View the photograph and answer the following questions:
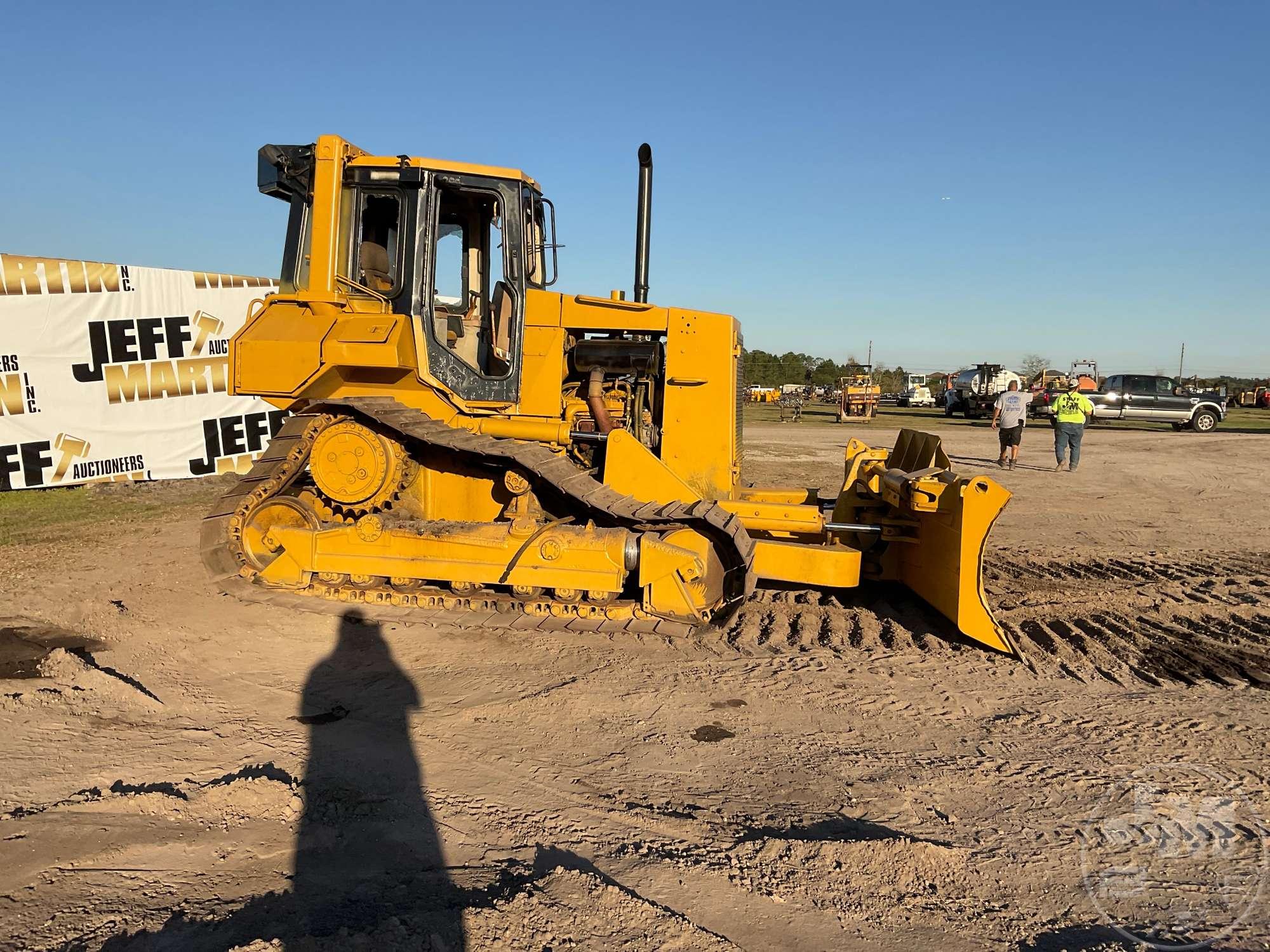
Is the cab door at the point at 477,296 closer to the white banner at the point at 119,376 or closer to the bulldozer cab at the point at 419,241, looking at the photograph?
the bulldozer cab at the point at 419,241

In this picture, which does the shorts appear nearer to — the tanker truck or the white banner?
the white banner

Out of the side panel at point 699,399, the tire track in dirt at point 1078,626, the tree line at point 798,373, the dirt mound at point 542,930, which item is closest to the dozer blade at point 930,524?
the tire track in dirt at point 1078,626

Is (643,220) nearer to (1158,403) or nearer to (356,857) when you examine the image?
(356,857)

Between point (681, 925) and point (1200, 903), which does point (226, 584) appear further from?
point (1200, 903)

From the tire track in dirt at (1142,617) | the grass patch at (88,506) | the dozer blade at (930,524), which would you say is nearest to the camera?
the tire track in dirt at (1142,617)

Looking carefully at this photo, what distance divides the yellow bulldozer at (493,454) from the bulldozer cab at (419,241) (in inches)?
0.6

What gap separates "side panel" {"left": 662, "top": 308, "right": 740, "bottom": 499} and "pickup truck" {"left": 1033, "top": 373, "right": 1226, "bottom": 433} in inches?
1039

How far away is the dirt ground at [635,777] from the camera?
8.32 feet

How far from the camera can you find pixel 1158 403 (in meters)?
28.5

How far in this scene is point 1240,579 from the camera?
7160 millimetres

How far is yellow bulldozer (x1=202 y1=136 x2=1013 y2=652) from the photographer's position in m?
5.39

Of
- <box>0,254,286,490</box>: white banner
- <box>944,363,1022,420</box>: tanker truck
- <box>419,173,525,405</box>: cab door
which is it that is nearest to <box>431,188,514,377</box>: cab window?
<box>419,173,525,405</box>: cab door

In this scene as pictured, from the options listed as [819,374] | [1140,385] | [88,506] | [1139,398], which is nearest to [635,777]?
[88,506]

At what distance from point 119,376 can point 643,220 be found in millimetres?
9820
